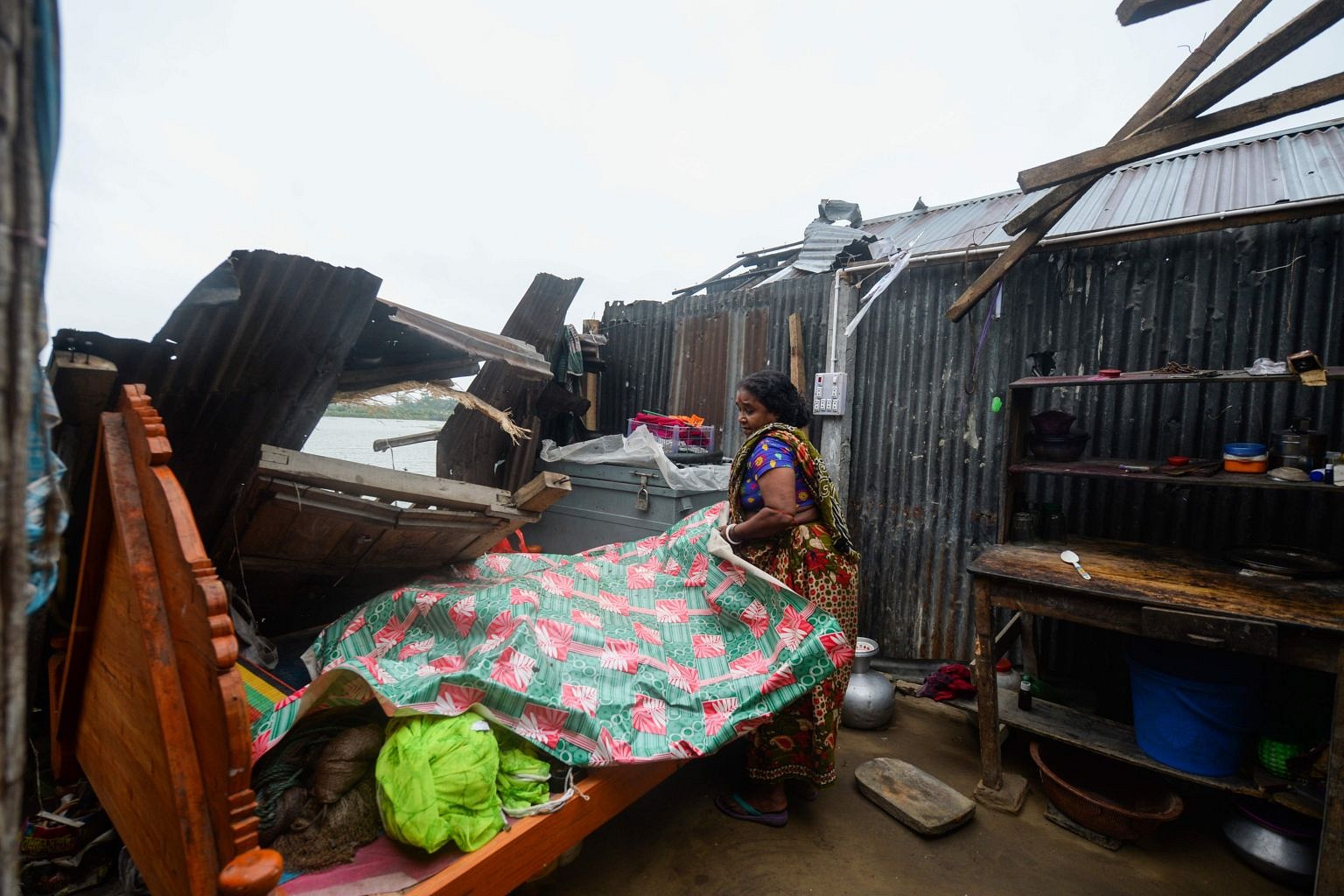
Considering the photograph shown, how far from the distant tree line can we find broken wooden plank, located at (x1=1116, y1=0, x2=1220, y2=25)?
11.3ft

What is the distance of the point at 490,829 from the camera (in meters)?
1.88

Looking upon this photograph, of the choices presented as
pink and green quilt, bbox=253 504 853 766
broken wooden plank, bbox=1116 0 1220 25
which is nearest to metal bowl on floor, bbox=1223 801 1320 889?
pink and green quilt, bbox=253 504 853 766

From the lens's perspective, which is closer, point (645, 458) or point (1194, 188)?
point (1194, 188)

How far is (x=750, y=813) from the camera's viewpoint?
2.86 meters

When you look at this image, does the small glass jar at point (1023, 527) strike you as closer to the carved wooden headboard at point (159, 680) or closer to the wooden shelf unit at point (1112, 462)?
the wooden shelf unit at point (1112, 462)

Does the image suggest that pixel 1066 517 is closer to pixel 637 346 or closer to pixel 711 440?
pixel 711 440

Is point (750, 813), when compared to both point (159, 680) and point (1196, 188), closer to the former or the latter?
point (159, 680)

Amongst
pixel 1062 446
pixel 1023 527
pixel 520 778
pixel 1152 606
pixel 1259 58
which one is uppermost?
pixel 1259 58

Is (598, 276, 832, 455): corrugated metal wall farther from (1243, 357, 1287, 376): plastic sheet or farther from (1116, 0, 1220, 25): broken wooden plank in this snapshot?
(1243, 357, 1287, 376): plastic sheet

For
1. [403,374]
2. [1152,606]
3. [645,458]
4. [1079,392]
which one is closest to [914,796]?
[1152,606]

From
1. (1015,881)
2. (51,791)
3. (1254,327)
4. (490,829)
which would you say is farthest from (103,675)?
(1254,327)

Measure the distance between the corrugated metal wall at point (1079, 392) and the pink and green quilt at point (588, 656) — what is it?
2.11m

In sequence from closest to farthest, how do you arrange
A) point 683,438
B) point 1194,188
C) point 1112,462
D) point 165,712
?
point 165,712 < point 1112,462 < point 1194,188 < point 683,438

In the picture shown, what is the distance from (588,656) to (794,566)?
1067mm
